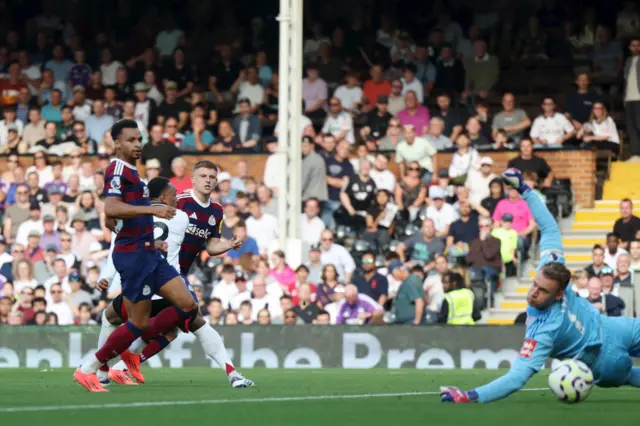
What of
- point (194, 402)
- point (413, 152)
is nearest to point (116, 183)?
point (194, 402)

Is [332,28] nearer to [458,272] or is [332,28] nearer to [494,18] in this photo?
[494,18]

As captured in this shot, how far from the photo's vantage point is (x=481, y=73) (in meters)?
25.3

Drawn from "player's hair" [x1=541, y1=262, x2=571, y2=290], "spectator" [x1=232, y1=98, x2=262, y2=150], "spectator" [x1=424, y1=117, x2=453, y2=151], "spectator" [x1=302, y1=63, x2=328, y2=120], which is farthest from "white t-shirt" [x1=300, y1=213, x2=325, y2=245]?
"player's hair" [x1=541, y1=262, x2=571, y2=290]

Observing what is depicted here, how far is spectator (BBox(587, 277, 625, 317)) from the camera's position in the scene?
1806 cm

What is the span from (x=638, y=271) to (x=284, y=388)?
7720mm

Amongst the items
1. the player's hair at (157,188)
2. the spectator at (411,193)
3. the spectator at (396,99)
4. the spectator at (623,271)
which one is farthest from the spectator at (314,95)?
the player's hair at (157,188)

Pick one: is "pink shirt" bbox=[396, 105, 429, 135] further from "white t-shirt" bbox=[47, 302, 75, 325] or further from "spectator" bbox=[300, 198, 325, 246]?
"white t-shirt" bbox=[47, 302, 75, 325]

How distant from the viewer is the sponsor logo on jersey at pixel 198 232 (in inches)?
493

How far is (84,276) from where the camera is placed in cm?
2184

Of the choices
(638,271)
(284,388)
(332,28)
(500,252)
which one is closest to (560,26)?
(332,28)

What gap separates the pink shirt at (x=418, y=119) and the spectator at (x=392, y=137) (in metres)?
0.34

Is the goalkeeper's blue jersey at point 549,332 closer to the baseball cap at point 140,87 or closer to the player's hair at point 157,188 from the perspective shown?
the player's hair at point 157,188

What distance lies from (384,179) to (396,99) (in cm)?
236

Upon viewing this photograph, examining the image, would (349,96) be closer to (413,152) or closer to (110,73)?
(413,152)
